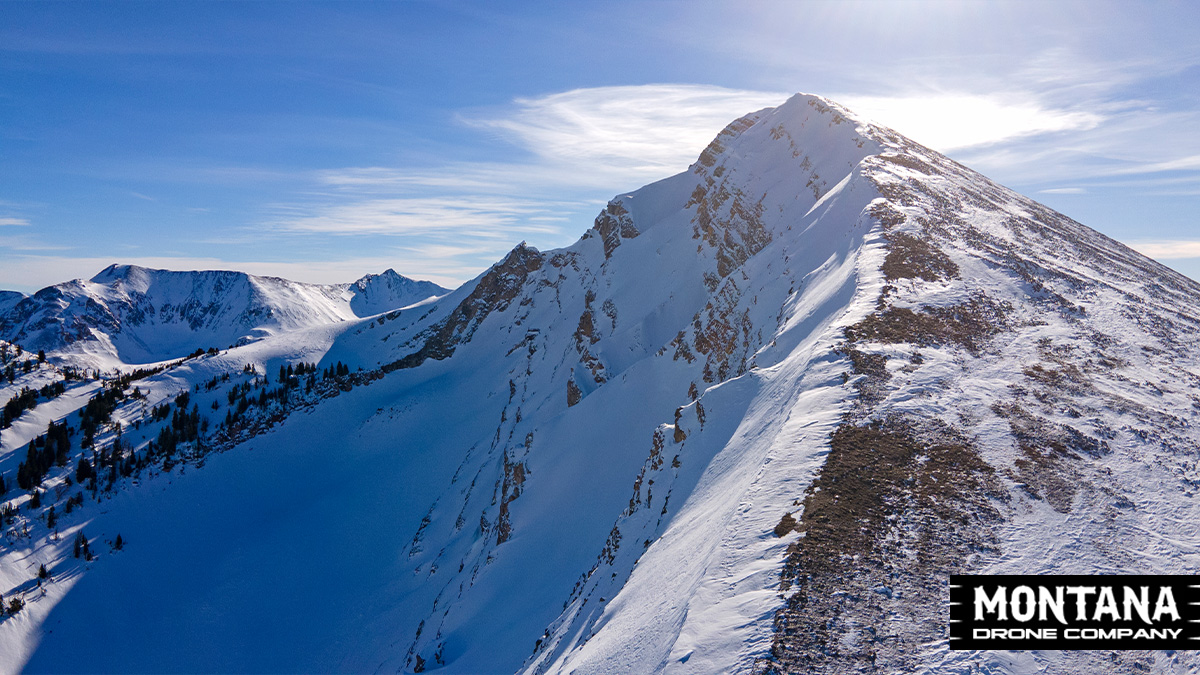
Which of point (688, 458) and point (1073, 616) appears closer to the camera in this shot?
point (1073, 616)

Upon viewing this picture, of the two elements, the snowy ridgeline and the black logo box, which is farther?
the snowy ridgeline

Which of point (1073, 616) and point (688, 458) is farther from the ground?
point (1073, 616)

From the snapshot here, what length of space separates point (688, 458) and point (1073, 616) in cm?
1719

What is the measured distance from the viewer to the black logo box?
1177 cm

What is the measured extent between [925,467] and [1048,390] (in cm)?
883

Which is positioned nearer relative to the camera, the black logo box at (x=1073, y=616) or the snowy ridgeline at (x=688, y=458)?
the black logo box at (x=1073, y=616)

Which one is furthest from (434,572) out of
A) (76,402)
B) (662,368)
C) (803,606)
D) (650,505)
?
(76,402)

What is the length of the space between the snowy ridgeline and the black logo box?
38cm

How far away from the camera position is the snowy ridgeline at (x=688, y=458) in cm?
1422

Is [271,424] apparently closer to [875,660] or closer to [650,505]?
[650,505]

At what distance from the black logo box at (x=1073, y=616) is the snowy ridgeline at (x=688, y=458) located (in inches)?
15.0

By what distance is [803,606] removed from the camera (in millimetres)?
12469

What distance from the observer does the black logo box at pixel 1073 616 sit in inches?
463

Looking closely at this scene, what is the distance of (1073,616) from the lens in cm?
1238
